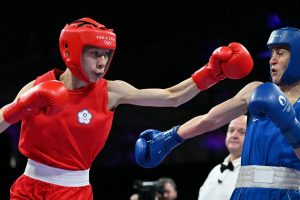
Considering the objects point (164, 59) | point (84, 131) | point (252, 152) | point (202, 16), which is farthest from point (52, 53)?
point (252, 152)

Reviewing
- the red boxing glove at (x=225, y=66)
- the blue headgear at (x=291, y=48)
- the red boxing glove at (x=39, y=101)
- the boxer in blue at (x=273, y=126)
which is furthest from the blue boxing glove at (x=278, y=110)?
the red boxing glove at (x=39, y=101)

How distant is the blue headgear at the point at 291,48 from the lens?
2.83 m

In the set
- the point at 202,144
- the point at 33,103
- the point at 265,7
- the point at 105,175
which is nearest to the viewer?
the point at 33,103

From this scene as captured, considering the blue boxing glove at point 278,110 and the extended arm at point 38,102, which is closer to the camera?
the blue boxing glove at point 278,110

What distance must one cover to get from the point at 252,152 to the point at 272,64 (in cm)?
44

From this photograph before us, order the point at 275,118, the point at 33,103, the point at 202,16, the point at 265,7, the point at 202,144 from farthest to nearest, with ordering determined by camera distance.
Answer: the point at 202,144, the point at 202,16, the point at 265,7, the point at 33,103, the point at 275,118

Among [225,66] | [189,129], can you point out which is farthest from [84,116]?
[225,66]

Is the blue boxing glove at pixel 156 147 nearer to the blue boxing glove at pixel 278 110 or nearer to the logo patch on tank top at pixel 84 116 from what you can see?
the logo patch on tank top at pixel 84 116

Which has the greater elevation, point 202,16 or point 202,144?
point 202,16

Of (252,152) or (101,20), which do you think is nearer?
(252,152)

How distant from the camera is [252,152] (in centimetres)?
276

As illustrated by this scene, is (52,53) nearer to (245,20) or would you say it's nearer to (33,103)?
(245,20)

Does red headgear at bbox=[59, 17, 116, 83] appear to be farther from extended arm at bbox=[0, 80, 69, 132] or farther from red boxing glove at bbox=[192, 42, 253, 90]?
red boxing glove at bbox=[192, 42, 253, 90]

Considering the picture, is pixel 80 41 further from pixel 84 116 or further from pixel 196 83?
pixel 196 83
